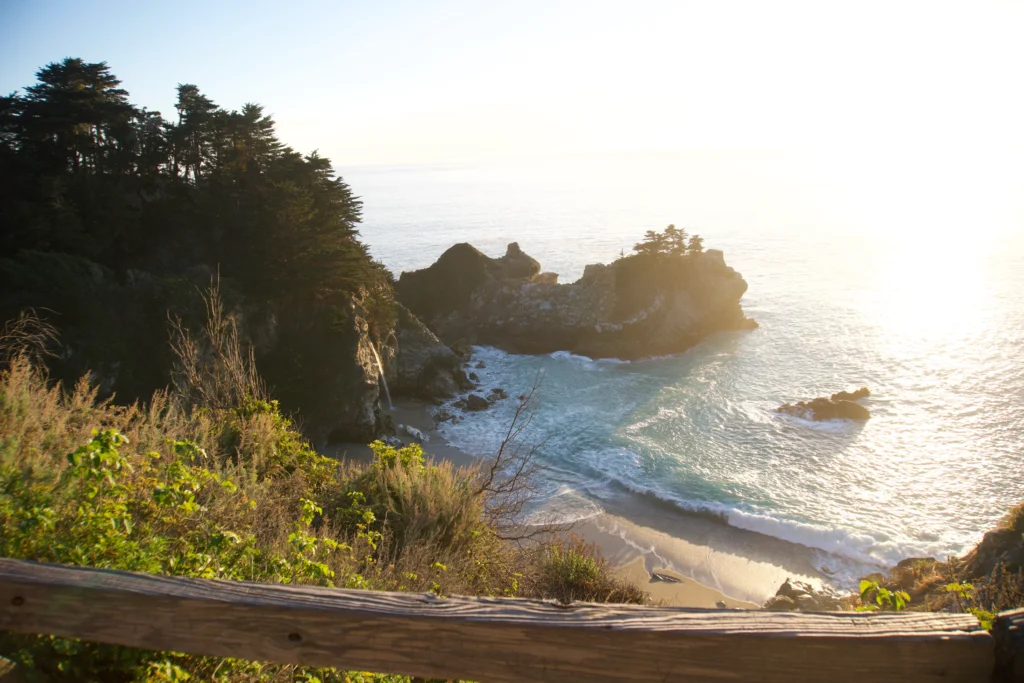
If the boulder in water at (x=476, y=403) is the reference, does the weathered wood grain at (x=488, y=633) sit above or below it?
above

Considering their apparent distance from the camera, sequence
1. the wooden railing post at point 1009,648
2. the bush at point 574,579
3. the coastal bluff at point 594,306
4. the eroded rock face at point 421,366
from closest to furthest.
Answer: the wooden railing post at point 1009,648 → the bush at point 574,579 → the eroded rock face at point 421,366 → the coastal bluff at point 594,306

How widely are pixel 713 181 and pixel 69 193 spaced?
5840 inches

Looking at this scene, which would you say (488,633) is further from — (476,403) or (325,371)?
(476,403)

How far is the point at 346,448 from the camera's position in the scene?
23.8 m

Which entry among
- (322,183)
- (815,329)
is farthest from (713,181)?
(322,183)

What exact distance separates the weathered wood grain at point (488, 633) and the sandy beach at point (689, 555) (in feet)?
44.4

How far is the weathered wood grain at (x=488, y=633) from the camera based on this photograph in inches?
69.6

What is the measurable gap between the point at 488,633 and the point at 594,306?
39011mm

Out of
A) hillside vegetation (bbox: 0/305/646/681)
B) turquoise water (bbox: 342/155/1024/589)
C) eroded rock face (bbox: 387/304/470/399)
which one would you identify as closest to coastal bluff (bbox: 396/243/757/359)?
turquoise water (bbox: 342/155/1024/589)

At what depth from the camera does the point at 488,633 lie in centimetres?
178

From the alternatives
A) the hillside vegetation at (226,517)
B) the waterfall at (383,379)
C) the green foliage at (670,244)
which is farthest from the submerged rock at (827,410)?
the hillside vegetation at (226,517)

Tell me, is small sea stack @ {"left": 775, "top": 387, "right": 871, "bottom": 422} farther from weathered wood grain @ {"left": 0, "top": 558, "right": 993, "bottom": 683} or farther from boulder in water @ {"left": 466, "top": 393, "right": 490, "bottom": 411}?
weathered wood grain @ {"left": 0, "top": 558, "right": 993, "bottom": 683}

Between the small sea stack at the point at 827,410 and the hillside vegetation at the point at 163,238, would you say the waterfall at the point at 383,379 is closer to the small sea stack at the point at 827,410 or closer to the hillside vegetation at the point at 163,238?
the hillside vegetation at the point at 163,238

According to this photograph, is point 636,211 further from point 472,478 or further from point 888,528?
point 472,478
